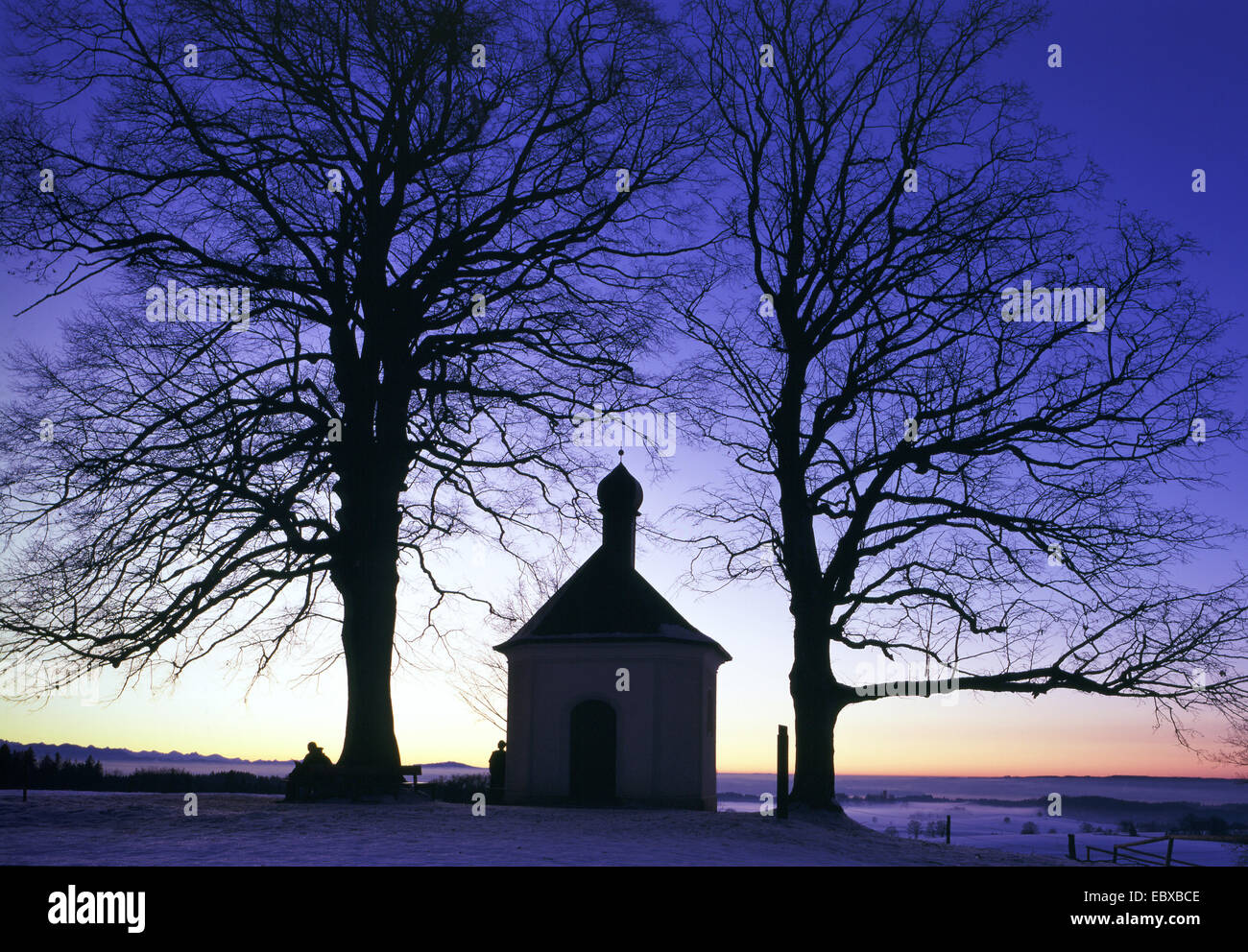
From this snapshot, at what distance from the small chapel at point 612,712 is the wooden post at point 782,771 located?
238 inches

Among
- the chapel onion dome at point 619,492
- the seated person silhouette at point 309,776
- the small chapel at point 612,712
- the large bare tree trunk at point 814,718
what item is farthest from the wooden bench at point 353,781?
the chapel onion dome at point 619,492

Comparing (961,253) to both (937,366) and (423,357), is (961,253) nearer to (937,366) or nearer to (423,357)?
(937,366)

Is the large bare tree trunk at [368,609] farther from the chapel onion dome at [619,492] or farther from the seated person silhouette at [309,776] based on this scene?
the chapel onion dome at [619,492]

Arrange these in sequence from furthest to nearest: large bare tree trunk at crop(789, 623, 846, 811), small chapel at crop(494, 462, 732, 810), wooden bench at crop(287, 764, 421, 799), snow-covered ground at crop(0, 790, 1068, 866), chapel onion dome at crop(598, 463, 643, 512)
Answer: chapel onion dome at crop(598, 463, 643, 512)
small chapel at crop(494, 462, 732, 810)
large bare tree trunk at crop(789, 623, 846, 811)
wooden bench at crop(287, 764, 421, 799)
snow-covered ground at crop(0, 790, 1068, 866)

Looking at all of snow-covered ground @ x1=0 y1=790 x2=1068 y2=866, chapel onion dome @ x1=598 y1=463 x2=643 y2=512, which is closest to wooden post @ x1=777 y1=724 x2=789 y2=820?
snow-covered ground @ x1=0 y1=790 x2=1068 y2=866

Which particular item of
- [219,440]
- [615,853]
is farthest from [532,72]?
[615,853]

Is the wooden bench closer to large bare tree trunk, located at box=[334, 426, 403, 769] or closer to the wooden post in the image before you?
large bare tree trunk, located at box=[334, 426, 403, 769]

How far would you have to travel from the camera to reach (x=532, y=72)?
74.6 ft

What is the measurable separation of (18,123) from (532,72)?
10.3 metres

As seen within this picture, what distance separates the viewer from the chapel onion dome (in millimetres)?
32969

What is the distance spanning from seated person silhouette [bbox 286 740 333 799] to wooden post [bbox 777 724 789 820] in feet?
30.5

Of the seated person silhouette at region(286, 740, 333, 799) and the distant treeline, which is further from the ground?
the seated person silhouette at region(286, 740, 333, 799)
